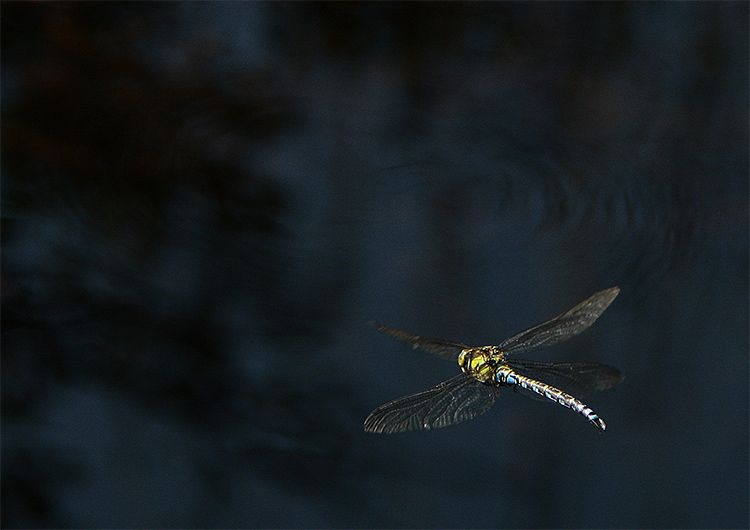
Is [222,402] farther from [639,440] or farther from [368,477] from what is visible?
[639,440]

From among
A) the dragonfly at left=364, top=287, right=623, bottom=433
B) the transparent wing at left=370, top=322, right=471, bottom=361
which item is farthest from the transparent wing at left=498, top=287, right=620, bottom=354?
the transparent wing at left=370, top=322, right=471, bottom=361

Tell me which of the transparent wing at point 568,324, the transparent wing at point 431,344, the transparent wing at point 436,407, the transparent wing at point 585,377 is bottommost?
the transparent wing at point 436,407

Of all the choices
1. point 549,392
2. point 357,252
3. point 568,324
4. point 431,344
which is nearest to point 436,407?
point 431,344

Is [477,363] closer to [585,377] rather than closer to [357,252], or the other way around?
[585,377]

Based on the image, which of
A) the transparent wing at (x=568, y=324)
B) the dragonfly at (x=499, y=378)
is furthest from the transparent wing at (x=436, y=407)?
the transparent wing at (x=568, y=324)

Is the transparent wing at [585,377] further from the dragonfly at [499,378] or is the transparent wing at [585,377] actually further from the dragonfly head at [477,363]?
the dragonfly head at [477,363]

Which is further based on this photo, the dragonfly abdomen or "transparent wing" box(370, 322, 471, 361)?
"transparent wing" box(370, 322, 471, 361)

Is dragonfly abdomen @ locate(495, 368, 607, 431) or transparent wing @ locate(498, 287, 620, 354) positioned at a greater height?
transparent wing @ locate(498, 287, 620, 354)

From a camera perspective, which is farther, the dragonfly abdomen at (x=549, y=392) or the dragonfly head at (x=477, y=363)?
the dragonfly head at (x=477, y=363)

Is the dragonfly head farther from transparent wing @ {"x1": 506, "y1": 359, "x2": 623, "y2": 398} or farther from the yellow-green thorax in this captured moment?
transparent wing @ {"x1": 506, "y1": 359, "x2": 623, "y2": 398}
